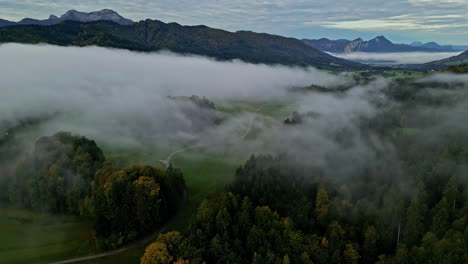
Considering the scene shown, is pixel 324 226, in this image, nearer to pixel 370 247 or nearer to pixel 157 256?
pixel 370 247

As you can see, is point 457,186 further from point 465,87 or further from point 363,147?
point 465,87

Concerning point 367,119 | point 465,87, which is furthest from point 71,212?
point 465,87

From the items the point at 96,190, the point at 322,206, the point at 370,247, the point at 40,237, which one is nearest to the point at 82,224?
the point at 96,190

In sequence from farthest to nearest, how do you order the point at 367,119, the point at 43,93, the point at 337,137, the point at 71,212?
the point at 43,93 < the point at 367,119 < the point at 337,137 < the point at 71,212

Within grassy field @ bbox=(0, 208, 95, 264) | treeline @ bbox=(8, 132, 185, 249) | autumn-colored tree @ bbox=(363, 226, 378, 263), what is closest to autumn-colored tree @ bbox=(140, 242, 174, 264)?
treeline @ bbox=(8, 132, 185, 249)

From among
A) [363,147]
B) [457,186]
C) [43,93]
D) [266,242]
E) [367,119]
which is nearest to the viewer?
[266,242]

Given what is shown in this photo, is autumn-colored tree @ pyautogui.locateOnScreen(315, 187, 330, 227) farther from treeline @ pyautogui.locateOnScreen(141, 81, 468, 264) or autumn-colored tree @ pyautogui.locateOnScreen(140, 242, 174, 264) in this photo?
autumn-colored tree @ pyautogui.locateOnScreen(140, 242, 174, 264)

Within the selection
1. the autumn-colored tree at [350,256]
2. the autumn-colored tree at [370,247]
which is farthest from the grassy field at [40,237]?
the autumn-colored tree at [370,247]
